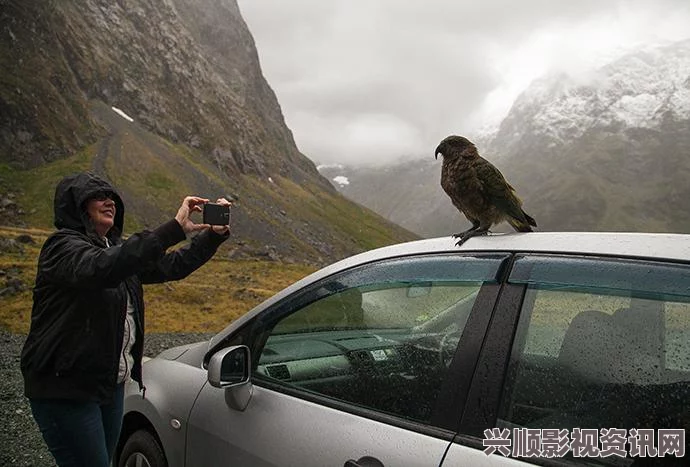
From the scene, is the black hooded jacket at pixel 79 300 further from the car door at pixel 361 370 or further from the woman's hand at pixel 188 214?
the car door at pixel 361 370

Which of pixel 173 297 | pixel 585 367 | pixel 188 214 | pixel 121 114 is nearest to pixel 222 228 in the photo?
pixel 188 214

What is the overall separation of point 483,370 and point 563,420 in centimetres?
29

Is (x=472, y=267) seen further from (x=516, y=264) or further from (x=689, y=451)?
(x=689, y=451)

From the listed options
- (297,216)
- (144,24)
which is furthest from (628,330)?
(144,24)

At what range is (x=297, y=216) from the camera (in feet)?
310

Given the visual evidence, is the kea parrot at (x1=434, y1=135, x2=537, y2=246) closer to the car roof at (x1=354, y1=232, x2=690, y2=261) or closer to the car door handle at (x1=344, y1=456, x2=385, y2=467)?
the car roof at (x1=354, y1=232, x2=690, y2=261)

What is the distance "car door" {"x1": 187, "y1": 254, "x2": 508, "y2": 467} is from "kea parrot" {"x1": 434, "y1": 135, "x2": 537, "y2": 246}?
0.72 metres

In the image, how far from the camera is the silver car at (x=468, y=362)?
166cm

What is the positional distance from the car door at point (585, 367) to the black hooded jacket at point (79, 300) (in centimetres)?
169

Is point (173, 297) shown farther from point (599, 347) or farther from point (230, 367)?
point (599, 347)

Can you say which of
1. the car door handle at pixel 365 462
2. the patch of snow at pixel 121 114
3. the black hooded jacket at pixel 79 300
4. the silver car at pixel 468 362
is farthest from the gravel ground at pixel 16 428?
the patch of snow at pixel 121 114

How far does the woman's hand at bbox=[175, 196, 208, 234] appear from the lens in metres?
2.86

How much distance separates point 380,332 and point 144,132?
8559 cm

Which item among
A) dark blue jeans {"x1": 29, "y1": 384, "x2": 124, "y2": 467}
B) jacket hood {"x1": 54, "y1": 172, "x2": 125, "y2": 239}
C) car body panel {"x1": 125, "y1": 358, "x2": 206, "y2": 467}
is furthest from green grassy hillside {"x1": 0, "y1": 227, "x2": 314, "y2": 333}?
jacket hood {"x1": 54, "y1": 172, "x2": 125, "y2": 239}
